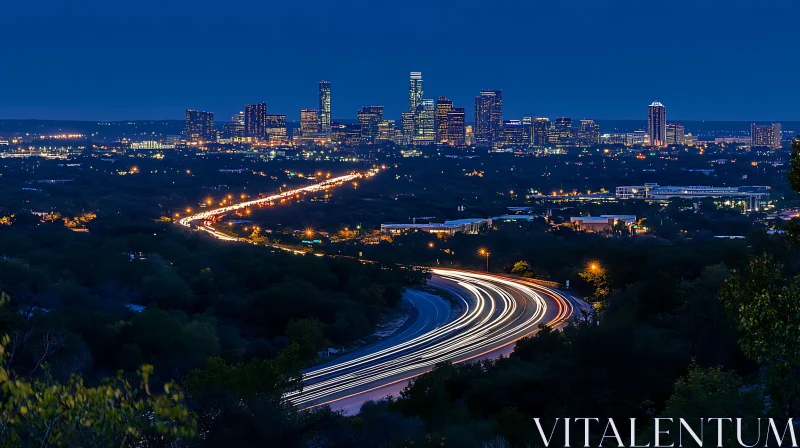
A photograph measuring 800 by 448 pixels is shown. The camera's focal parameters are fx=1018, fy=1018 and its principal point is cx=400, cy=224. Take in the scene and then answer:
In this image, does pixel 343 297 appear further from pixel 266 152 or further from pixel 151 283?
pixel 266 152

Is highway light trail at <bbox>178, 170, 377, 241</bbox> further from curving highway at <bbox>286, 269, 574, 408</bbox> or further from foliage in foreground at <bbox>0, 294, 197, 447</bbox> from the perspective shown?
foliage in foreground at <bbox>0, 294, 197, 447</bbox>

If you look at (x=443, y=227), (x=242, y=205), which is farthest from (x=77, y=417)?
(x=242, y=205)

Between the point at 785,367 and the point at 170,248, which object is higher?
the point at 785,367

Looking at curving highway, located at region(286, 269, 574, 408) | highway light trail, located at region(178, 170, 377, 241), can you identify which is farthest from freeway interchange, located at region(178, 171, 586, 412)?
highway light trail, located at region(178, 170, 377, 241)

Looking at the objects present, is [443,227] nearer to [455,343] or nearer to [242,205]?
[242,205]

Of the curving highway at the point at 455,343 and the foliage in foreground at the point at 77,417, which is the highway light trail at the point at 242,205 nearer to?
the curving highway at the point at 455,343

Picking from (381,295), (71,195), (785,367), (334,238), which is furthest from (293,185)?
(785,367)

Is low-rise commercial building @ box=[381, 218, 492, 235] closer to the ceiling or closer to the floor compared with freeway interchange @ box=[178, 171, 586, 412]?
closer to the floor
